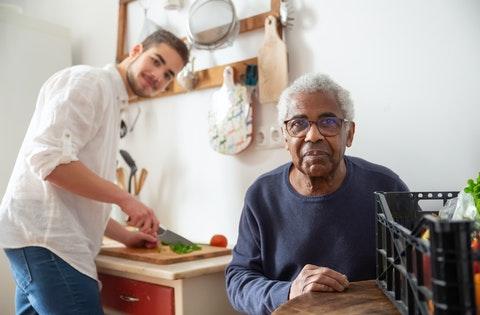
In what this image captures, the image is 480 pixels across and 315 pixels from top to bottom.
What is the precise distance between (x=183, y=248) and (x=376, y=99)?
80cm

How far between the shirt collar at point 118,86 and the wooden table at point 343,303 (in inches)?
38.6

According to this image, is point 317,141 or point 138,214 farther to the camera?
point 138,214

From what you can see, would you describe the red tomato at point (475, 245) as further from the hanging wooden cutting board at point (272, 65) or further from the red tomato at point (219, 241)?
the red tomato at point (219, 241)

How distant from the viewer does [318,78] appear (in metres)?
1.11

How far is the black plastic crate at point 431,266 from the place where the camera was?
480 millimetres

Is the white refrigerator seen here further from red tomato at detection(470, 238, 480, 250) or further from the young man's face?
red tomato at detection(470, 238, 480, 250)

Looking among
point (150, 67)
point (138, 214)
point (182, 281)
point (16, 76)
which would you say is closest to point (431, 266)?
point (182, 281)

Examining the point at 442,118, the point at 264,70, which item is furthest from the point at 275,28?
the point at 442,118

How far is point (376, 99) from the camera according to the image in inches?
52.3

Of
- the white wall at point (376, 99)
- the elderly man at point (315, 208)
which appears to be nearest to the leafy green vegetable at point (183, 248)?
the white wall at point (376, 99)

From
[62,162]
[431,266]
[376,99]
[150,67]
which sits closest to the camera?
[431,266]

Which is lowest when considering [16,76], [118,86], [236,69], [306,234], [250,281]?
[250,281]

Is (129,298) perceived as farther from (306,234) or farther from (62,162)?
(306,234)

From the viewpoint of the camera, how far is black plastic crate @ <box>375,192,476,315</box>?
1.58 ft
